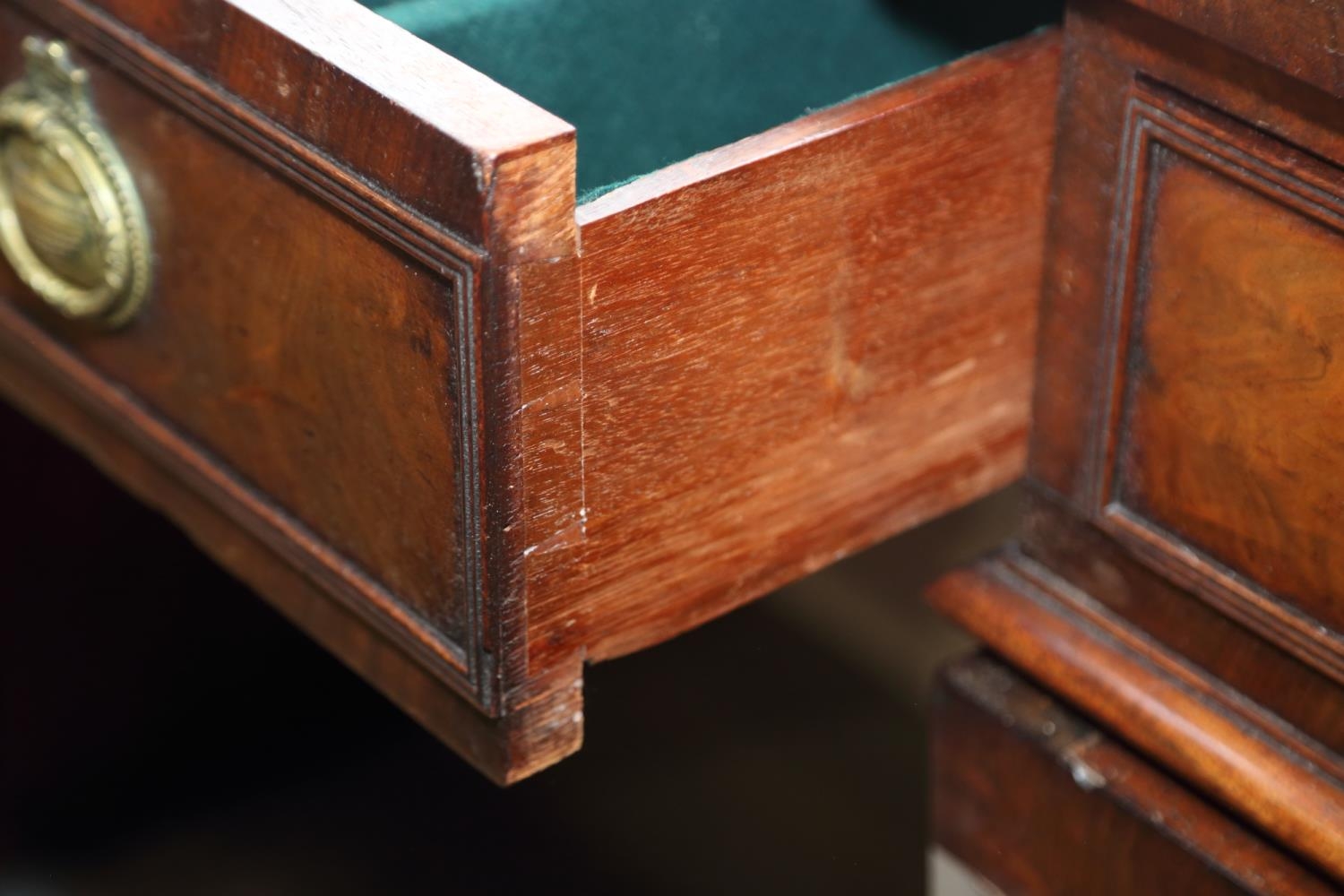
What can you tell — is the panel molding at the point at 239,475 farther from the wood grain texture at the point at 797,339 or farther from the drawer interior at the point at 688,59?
the drawer interior at the point at 688,59

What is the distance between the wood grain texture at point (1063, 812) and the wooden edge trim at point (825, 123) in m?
0.26

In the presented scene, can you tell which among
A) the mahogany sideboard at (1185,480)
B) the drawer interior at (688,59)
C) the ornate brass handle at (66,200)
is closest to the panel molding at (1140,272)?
the mahogany sideboard at (1185,480)

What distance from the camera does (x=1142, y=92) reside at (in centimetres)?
61

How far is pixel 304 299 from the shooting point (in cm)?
59

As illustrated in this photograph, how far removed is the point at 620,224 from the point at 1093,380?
0.74 feet

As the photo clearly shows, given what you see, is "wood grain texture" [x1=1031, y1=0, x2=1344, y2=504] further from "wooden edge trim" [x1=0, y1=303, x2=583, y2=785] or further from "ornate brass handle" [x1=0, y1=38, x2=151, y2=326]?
"ornate brass handle" [x1=0, y1=38, x2=151, y2=326]

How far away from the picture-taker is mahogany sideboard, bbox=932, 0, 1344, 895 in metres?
0.57

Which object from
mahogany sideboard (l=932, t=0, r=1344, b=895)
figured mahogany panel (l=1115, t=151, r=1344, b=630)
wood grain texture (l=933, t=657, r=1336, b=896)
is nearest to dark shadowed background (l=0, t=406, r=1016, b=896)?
wood grain texture (l=933, t=657, r=1336, b=896)

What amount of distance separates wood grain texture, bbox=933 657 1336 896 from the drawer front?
0.27 meters

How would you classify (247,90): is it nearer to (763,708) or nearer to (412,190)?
(412,190)

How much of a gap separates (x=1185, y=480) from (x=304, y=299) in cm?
31

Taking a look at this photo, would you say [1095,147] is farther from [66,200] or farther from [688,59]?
[66,200]

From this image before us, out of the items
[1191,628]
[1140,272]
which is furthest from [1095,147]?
[1191,628]

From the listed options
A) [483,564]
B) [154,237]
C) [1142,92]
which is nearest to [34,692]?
[154,237]
